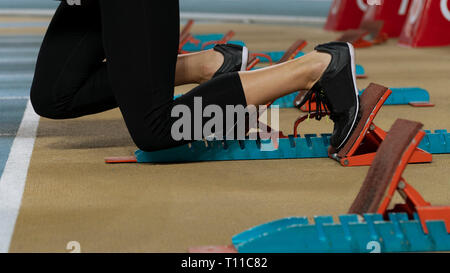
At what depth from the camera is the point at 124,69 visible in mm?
2580

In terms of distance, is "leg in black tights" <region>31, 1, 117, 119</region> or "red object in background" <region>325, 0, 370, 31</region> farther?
"red object in background" <region>325, 0, 370, 31</region>

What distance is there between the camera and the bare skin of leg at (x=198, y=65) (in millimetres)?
3160

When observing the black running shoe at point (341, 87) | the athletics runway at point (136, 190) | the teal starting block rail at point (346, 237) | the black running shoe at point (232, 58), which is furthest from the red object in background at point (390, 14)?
the teal starting block rail at point (346, 237)

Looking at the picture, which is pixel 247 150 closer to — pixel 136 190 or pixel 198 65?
pixel 198 65

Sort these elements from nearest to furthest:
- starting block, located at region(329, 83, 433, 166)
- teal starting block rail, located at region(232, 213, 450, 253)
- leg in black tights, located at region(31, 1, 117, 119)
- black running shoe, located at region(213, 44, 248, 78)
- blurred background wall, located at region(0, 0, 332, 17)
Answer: teal starting block rail, located at region(232, 213, 450, 253) → starting block, located at region(329, 83, 433, 166) → leg in black tights, located at region(31, 1, 117, 119) → black running shoe, located at region(213, 44, 248, 78) → blurred background wall, located at region(0, 0, 332, 17)

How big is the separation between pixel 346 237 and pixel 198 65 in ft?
4.63

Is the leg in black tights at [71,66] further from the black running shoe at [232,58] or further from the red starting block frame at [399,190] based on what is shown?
the red starting block frame at [399,190]

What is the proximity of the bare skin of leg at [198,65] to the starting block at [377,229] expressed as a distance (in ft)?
4.05

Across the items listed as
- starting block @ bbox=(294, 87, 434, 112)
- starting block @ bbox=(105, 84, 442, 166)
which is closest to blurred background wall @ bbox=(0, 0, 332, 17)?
starting block @ bbox=(294, 87, 434, 112)

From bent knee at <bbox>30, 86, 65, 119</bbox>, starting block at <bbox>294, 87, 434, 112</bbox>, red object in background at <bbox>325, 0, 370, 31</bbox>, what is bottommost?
red object in background at <bbox>325, 0, 370, 31</bbox>

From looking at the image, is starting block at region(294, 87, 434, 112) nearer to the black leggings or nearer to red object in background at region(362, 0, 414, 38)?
the black leggings

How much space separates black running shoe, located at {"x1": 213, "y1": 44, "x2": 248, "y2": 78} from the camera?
3.12 meters

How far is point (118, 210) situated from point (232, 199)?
0.40 m
